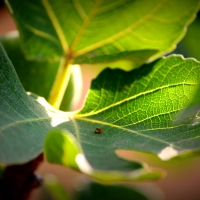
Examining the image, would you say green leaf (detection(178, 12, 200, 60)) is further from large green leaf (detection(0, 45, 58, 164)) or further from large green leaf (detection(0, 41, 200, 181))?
large green leaf (detection(0, 45, 58, 164))

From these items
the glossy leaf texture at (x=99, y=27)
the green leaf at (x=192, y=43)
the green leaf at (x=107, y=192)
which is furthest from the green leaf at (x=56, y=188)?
the green leaf at (x=192, y=43)

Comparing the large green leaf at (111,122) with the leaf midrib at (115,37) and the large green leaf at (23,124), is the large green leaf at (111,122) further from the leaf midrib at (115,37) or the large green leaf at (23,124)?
the leaf midrib at (115,37)

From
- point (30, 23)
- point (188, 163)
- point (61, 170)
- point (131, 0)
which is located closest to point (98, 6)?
point (131, 0)

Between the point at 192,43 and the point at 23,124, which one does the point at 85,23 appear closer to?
the point at 23,124

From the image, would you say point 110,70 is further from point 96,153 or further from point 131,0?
point 96,153

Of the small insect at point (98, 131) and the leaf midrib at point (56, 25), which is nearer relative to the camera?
the small insect at point (98, 131)

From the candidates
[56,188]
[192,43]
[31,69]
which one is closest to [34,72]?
[31,69]

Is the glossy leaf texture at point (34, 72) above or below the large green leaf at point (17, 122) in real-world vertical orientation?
above

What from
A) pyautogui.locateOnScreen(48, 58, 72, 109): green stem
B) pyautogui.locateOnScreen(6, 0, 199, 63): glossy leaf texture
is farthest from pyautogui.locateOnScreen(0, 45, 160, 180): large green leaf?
pyautogui.locateOnScreen(6, 0, 199, 63): glossy leaf texture
